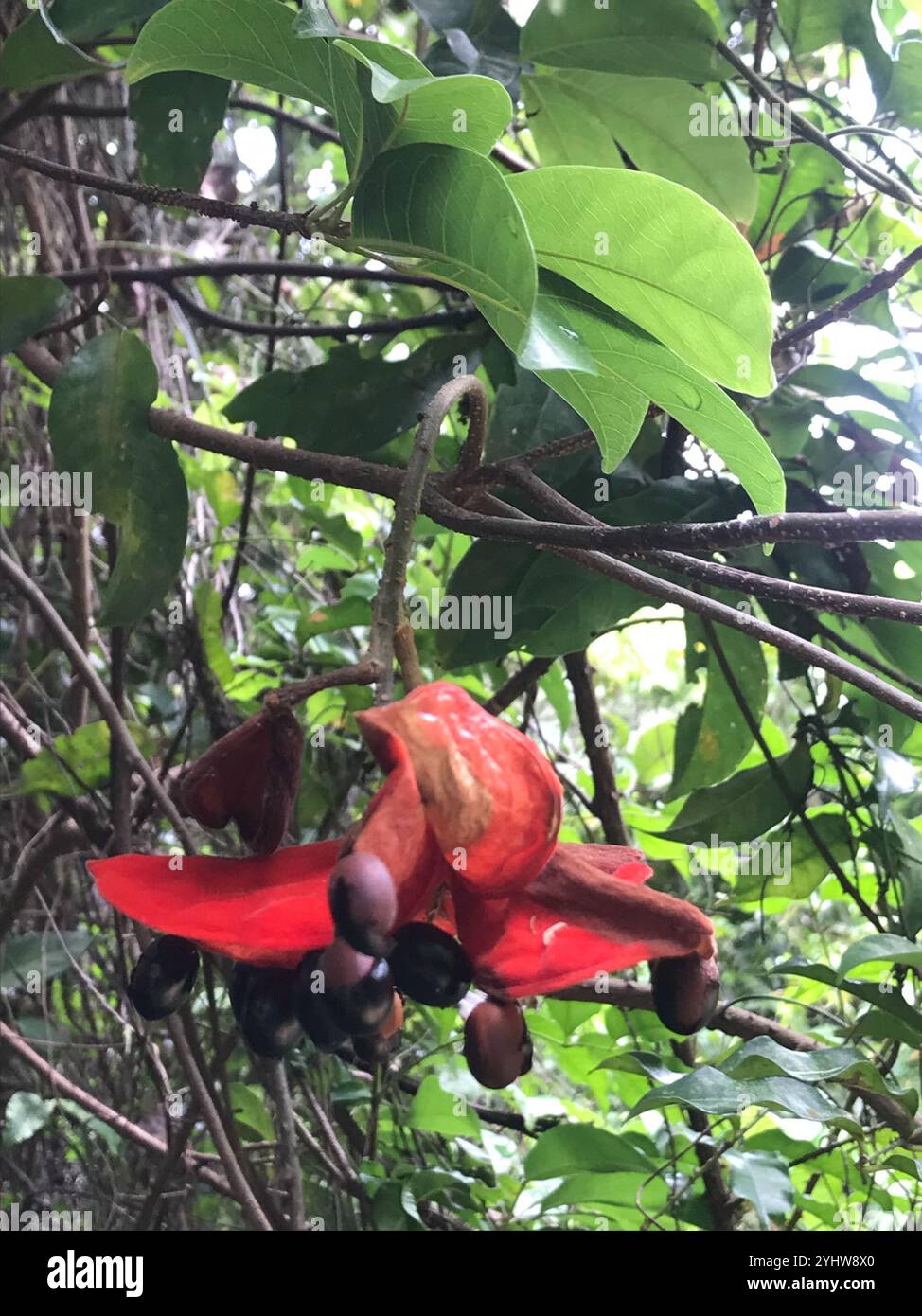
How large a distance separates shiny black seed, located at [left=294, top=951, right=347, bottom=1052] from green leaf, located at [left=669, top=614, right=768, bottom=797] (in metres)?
0.49

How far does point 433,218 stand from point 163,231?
1.09m

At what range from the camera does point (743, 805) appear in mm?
782

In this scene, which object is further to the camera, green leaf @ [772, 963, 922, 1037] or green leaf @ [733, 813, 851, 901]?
green leaf @ [733, 813, 851, 901]

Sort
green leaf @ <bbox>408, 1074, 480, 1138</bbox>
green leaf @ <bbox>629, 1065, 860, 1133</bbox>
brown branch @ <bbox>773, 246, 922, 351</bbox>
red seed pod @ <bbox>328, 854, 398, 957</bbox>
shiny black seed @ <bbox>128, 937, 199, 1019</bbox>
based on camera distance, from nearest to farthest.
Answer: red seed pod @ <bbox>328, 854, 398, 957</bbox>, shiny black seed @ <bbox>128, 937, 199, 1019</bbox>, green leaf @ <bbox>629, 1065, 860, 1133</bbox>, brown branch @ <bbox>773, 246, 922, 351</bbox>, green leaf @ <bbox>408, 1074, 480, 1138</bbox>

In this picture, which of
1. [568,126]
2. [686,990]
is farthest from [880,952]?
[568,126]

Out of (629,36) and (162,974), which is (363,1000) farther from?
(629,36)

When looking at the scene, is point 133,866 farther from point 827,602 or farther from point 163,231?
point 163,231

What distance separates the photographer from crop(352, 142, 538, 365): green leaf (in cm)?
36

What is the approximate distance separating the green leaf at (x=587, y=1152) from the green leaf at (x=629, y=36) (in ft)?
2.23

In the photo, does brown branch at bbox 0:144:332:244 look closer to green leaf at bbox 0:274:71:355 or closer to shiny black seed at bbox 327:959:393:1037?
green leaf at bbox 0:274:71:355

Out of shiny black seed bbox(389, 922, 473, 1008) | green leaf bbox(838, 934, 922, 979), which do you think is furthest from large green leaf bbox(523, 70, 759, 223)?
shiny black seed bbox(389, 922, 473, 1008)

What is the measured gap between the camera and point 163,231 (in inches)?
52.8

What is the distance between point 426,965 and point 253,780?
3.8 inches
